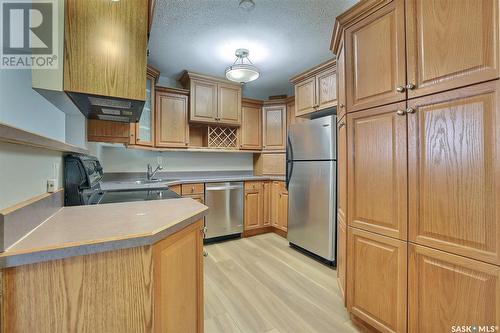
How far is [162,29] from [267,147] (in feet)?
7.18

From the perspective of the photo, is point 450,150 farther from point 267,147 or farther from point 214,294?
point 267,147

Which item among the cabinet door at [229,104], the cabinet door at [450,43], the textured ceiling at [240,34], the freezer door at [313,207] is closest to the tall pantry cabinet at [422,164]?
the cabinet door at [450,43]

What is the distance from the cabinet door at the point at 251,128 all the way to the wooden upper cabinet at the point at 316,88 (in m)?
0.81

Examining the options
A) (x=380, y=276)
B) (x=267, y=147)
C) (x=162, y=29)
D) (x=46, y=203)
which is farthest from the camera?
(x=267, y=147)

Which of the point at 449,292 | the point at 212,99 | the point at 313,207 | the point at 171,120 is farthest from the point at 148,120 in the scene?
the point at 449,292

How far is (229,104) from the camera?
11.1ft

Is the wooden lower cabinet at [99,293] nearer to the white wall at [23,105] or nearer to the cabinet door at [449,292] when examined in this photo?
the white wall at [23,105]

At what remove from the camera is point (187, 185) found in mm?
2883

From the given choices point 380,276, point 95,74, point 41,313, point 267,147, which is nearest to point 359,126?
point 380,276

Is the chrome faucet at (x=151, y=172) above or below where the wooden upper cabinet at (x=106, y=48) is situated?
below

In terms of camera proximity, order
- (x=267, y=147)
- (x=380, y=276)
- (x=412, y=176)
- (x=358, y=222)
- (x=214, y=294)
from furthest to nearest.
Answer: (x=267, y=147)
(x=214, y=294)
(x=358, y=222)
(x=380, y=276)
(x=412, y=176)

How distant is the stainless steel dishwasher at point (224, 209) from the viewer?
304 cm

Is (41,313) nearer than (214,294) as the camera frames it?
Yes

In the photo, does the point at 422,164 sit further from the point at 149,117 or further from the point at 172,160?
the point at 172,160
